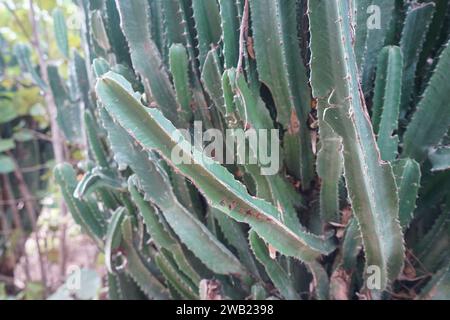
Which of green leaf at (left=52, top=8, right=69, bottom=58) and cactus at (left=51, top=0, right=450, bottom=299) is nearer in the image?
cactus at (left=51, top=0, right=450, bottom=299)

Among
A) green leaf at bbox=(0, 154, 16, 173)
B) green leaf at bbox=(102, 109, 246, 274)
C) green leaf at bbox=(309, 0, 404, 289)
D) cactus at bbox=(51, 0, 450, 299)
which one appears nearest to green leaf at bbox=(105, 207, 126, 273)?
cactus at bbox=(51, 0, 450, 299)

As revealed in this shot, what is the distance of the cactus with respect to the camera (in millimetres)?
759

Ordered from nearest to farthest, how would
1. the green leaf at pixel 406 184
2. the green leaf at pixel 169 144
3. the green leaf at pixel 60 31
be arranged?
the green leaf at pixel 169 144 → the green leaf at pixel 406 184 → the green leaf at pixel 60 31

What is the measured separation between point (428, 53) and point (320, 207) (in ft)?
1.42

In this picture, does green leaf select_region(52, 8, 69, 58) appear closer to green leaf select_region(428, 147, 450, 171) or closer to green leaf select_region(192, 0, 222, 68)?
green leaf select_region(192, 0, 222, 68)

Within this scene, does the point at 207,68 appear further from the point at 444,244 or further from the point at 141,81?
the point at 444,244

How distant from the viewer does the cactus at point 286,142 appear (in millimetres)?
759

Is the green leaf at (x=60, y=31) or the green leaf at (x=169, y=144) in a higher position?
the green leaf at (x=60, y=31)

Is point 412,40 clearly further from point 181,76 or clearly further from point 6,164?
point 6,164

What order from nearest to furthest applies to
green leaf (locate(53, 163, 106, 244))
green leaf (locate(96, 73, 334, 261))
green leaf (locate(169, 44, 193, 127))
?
green leaf (locate(96, 73, 334, 261)), green leaf (locate(169, 44, 193, 127)), green leaf (locate(53, 163, 106, 244))

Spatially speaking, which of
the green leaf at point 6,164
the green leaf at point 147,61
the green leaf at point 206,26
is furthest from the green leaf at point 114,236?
the green leaf at point 6,164

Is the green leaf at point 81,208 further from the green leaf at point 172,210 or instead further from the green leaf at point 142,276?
the green leaf at point 172,210

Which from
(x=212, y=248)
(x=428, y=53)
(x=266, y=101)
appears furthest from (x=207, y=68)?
(x=428, y=53)

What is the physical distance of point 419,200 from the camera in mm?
1002
